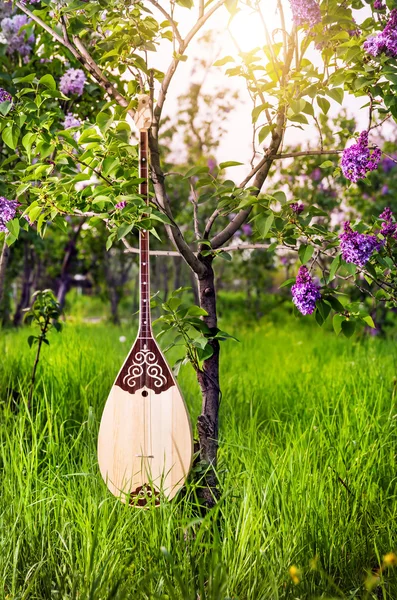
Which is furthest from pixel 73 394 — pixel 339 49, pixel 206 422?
pixel 339 49

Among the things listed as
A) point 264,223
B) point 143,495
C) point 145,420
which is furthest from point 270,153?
point 143,495

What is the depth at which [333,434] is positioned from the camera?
307cm

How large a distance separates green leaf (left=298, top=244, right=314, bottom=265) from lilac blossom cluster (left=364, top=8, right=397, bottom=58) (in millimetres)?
631

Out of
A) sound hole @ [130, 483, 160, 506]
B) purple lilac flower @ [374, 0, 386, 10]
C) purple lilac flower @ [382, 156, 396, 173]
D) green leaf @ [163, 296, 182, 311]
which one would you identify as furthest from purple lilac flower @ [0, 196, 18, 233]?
purple lilac flower @ [382, 156, 396, 173]

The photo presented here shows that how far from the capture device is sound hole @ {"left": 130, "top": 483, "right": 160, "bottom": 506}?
7.61 ft

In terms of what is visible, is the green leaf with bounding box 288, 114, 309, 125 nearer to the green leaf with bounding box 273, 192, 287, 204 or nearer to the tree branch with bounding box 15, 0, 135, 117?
the green leaf with bounding box 273, 192, 287, 204

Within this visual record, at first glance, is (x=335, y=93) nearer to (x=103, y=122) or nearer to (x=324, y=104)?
(x=324, y=104)

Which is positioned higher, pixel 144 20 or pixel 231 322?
pixel 144 20

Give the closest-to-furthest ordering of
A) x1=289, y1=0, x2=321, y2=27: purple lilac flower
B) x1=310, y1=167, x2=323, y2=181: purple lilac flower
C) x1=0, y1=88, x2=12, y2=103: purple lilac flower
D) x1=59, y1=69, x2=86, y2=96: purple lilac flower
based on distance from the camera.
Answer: x1=289, y1=0, x2=321, y2=27: purple lilac flower → x1=0, y1=88, x2=12, y2=103: purple lilac flower → x1=59, y1=69, x2=86, y2=96: purple lilac flower → x1=310, y1=167, x2=323, y2=181: purple lilac flower

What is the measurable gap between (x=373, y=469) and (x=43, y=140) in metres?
1.71

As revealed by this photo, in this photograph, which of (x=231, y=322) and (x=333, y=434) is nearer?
(x=333, y=434)

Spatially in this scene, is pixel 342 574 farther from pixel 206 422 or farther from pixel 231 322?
pixel 231 322

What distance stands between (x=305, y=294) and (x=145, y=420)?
0.70m

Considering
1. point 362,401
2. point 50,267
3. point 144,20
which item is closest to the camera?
point 144,20
